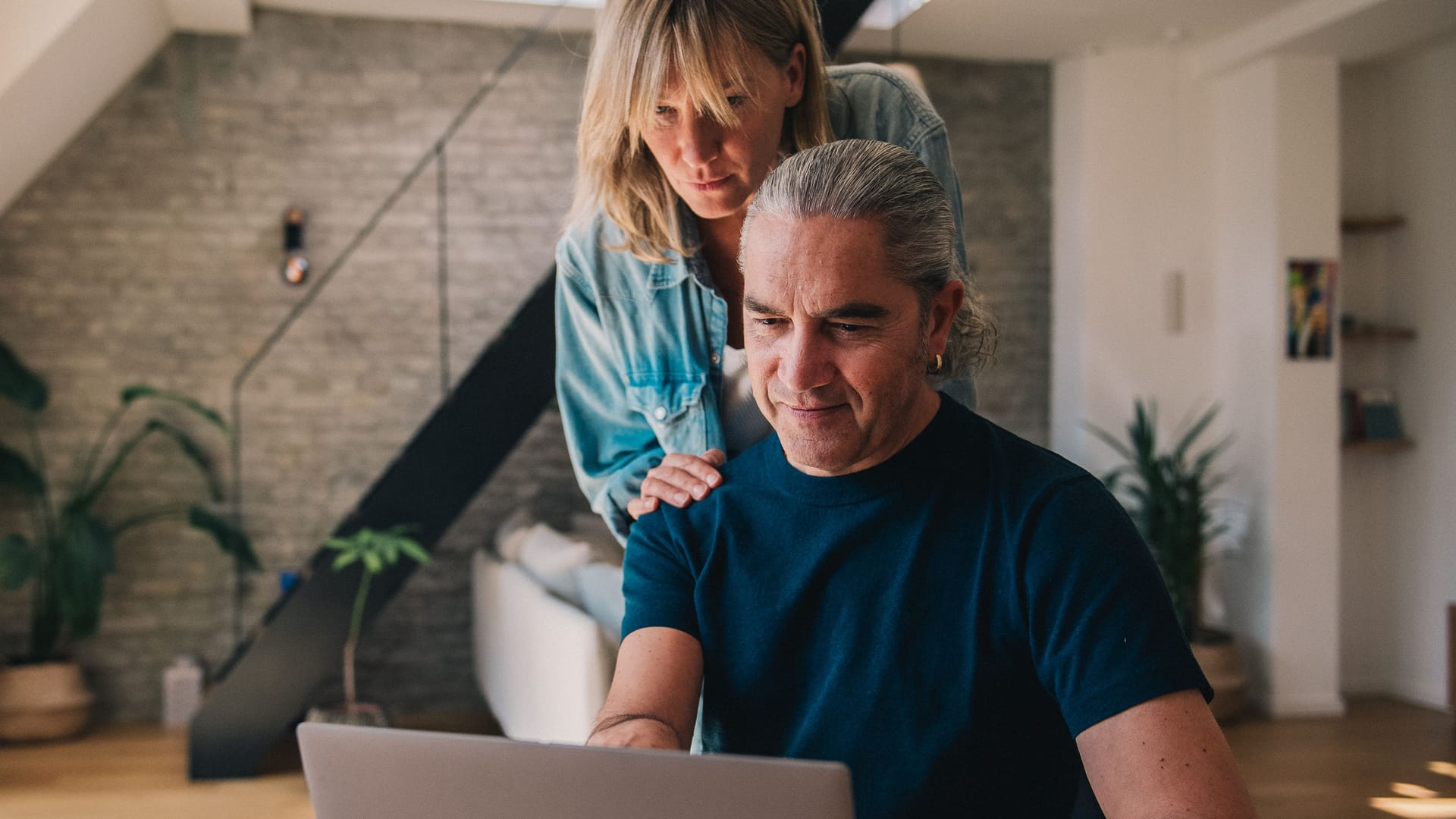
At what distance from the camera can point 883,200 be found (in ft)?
3.60

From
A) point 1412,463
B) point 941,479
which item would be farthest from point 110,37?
point 1412,463

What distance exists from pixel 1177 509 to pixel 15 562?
4659 mm

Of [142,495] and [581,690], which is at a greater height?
[142,495]

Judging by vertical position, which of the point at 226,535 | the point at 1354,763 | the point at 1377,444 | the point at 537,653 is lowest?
the point at 1354,763

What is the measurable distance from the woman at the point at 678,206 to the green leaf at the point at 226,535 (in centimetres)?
379

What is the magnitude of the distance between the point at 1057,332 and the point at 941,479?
5003mm

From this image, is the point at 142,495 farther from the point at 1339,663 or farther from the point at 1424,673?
the point at 1424,673

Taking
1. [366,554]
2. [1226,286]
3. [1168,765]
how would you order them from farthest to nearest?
1. [1226,286]
2. [366,554]
3. [1168,765]

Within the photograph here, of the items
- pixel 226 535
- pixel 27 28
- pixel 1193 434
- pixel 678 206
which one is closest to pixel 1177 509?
pixel 1193 434

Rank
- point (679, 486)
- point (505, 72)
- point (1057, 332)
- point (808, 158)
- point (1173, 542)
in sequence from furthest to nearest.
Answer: point (1057, 332) < point (1173, 542) < point (505, 72) < point (679, 486) < point (808, 158)

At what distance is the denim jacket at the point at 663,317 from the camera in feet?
4.99

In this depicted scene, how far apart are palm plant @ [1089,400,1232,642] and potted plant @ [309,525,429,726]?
2936 millimetres

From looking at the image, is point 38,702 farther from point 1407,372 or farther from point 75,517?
point 1407,372

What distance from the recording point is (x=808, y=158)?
44.8 inches
